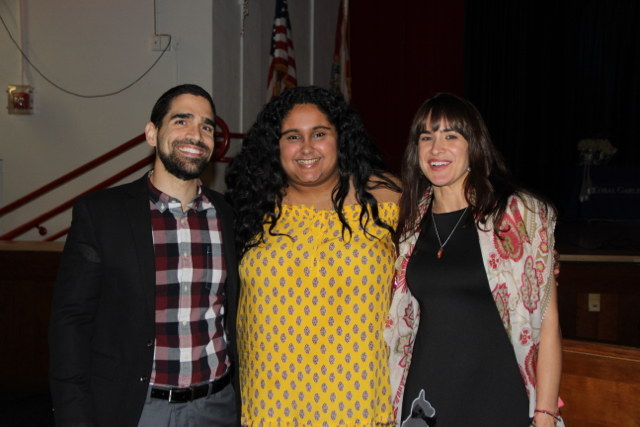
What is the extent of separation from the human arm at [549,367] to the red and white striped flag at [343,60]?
595 centimetres

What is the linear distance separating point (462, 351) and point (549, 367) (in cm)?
26

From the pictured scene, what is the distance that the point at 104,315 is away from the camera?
160 centimetres

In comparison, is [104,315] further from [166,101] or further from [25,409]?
[25,409]

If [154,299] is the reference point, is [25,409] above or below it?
below

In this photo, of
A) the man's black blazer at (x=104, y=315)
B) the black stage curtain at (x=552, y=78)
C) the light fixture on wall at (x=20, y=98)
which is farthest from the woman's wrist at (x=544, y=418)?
the black stage curtain at (x=552, y=78)

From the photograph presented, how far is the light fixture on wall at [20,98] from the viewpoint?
5.01 metres

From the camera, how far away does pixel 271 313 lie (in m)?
1.88

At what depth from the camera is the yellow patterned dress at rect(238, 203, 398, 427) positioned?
1825 millimetres

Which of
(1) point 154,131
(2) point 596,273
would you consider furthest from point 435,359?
(2) point 596,273

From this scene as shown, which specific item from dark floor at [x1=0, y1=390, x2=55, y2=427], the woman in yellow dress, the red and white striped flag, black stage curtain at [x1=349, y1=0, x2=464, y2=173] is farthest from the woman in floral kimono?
black stage curtain at [x1=349, y1=0, x2=464, y2=173]

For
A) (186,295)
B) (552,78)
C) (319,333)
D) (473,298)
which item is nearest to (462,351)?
(473,298)

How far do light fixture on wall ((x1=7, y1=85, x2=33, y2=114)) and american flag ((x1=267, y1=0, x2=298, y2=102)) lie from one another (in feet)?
7.50

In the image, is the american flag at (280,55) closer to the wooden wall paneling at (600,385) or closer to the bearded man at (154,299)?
the bearded man at (154,299)

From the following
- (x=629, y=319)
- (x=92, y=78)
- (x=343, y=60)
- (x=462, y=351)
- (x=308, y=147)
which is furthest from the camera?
(x=343, y=60)
